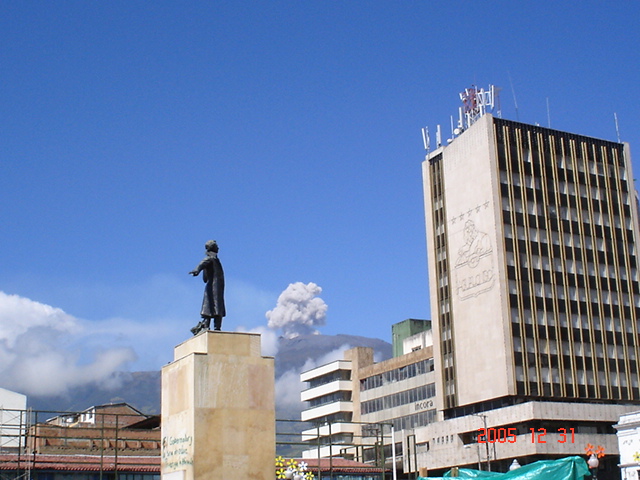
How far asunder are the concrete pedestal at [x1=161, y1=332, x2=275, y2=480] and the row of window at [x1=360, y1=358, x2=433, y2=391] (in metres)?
84.2

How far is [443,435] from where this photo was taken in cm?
9944

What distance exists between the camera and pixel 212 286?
25891 millimetres

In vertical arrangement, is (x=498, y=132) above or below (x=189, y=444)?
above

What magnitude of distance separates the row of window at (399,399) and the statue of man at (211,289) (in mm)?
83304

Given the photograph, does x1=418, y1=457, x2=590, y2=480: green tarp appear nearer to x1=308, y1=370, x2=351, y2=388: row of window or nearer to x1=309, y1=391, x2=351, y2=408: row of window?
x1=309, y1=391, x2=351, y2=408: row of window

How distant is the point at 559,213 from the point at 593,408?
69.4 ft

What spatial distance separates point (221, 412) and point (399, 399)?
90.8m

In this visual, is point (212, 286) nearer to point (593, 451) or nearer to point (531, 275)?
point (593, 451)

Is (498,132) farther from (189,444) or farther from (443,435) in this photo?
(189,444)

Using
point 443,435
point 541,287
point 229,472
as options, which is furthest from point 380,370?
point 229,472

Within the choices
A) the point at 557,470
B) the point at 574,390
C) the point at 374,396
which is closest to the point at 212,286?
the point at 557,470

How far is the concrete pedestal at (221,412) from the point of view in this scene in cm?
2398

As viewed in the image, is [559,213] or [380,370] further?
[380,370]
